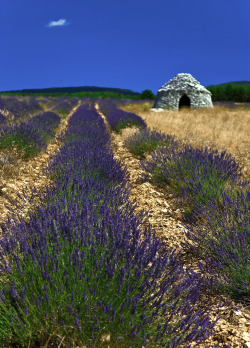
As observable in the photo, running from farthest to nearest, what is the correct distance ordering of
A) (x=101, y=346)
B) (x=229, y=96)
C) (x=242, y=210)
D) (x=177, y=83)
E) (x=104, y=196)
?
(x=229, y=96) → (x=177, y=83) → (x=104, y=196) → (x=242, y=210) → (x=101, y=346)

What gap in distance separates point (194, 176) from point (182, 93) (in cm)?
1333

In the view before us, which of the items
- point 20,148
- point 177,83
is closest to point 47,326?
point 20,148

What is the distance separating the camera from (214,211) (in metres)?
2.80

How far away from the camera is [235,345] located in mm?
1594

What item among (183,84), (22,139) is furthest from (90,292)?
(183,84)

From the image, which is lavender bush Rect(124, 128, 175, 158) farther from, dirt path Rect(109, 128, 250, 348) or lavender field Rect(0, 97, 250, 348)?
lavender field Rect(0, 97, 250, 348)

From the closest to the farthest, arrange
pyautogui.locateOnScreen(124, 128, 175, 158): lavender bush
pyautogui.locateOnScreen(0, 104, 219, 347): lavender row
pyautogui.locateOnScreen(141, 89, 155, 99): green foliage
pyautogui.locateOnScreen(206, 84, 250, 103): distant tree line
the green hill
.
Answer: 1. pyautogui.locateOnScreen(0, 104, 219, 347): lavender row
2. pyautogui.locateOnScreen(124, 128, 175, 158): lavender bush
3. pyautogui.locateOnScreen(206, 84, 250, 103): distant tree line
4. pyautogui.locateOnScreen(141, 89, 155, 99): green foliage
5. the green hill

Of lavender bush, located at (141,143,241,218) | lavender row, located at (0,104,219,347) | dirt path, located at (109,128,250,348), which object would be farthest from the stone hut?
lavender row, located at (0,104,219,347)

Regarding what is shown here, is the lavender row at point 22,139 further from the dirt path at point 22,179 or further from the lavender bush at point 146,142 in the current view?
the lavender bush at point 146,142

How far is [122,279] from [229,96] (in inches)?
1475

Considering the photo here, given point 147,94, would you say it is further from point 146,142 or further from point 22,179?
point 22,179

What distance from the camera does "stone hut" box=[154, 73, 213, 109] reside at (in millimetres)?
15508

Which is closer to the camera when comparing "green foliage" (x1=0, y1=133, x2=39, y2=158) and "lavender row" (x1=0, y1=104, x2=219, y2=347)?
"lavender row" (x1=0, y1=104, x2=219, y2=347)

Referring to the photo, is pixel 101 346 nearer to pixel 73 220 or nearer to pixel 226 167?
pixel 73 220
